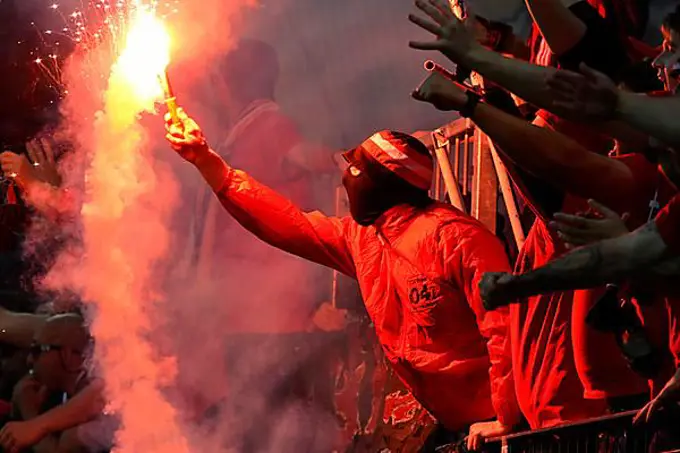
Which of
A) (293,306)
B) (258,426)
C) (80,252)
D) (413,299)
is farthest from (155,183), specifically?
(413,299)

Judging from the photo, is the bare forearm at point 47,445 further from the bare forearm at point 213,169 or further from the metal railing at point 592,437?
the metal railing at point 592,437

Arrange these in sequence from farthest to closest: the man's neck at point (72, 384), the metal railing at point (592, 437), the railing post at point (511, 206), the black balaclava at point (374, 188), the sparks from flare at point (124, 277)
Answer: the man's neck at point (72, 384), the sparks from flare at point (124, 277), the railing post at point (511, 206), the black balaclava at point (374, 188), the metal railing at point (592, 437)

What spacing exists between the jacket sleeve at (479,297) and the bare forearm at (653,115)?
6.08ft

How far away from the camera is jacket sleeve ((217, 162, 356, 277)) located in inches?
226

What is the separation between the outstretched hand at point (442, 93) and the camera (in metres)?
3.61

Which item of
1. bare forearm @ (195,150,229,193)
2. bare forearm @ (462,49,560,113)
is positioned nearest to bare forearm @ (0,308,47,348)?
bare forearm @ (195,150,229,193)

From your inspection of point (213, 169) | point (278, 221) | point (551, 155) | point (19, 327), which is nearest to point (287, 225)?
point (278, 221)

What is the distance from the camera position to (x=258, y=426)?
805cm

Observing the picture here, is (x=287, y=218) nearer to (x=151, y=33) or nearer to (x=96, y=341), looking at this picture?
(x=151, y=33)

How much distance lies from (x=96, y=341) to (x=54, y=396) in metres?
0.57

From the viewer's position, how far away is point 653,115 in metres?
→ 3.02

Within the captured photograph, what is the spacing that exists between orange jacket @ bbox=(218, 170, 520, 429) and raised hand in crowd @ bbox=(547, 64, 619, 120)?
1.93 metres

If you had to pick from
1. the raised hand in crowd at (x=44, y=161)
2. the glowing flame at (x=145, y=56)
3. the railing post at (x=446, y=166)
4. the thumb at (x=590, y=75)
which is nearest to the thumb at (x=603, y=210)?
the thumb at (x=590, y=75)

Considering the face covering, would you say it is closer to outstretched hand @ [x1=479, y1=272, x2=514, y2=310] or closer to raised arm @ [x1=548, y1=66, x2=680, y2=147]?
outstretched hand @ [x1=479, y1=272, x2=514, y2=310]
